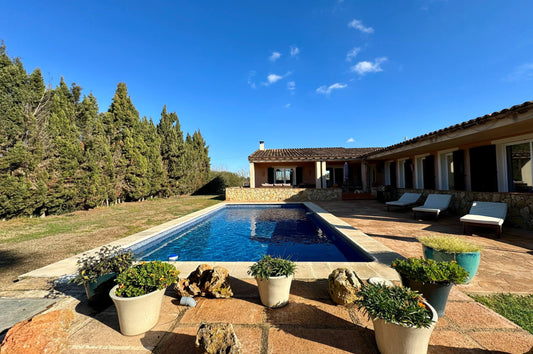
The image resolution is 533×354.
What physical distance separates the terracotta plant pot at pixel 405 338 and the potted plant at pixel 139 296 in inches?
84.9

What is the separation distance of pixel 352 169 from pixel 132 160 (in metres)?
19.1

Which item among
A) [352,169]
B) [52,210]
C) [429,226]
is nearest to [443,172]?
[429,226]

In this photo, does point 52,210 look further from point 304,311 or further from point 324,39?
point 324,39

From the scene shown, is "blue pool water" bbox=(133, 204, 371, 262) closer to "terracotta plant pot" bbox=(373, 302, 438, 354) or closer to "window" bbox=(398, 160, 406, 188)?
"terracotta plant pot" bbox=(373, 302, 438, 354)

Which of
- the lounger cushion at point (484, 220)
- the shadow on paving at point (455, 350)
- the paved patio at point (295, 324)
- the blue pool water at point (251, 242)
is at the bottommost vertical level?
the blue pool water at point (251, 242)

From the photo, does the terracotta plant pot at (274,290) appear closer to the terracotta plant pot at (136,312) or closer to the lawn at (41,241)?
the terracotta plant pot at (136,312)

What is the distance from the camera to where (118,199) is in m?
16.1

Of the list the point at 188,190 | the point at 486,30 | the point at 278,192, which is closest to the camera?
the point at 486,30

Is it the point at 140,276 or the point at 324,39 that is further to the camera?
the point at 324,39

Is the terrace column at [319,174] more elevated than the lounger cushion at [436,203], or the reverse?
the terrace column at [319,174]

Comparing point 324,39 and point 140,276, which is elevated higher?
point 324,39

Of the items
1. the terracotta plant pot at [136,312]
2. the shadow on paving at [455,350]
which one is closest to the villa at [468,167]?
the shadow on paving at [455,350]

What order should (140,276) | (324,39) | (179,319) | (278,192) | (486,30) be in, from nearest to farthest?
(140,276) → (179,319) → (486,30) → (324,39) → (278,192)

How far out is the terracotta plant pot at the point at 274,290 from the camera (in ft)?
8.20
